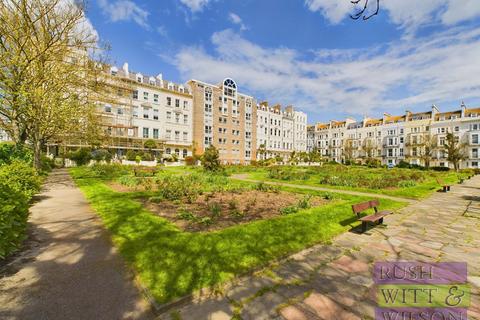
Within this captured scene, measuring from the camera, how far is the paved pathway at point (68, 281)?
10.5ft

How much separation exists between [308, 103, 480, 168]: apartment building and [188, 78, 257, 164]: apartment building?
3730 cm

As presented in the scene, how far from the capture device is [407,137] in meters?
69.0

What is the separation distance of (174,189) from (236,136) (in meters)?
51.2

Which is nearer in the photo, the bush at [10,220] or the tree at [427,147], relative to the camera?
the bush at [10,220]

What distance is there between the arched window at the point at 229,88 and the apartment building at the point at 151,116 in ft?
33.1

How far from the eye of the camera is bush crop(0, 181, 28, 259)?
14.0ft

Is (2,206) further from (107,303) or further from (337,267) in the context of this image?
(337,267)

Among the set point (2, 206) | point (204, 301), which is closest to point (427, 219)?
point (204, 301)

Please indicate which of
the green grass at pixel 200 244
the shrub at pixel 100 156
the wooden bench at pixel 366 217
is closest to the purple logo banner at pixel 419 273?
the green grass at pixel 200 244

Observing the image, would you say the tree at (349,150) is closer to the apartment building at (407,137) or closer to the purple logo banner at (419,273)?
the apartment building at (407,137)

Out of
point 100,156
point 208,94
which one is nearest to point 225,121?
point 208,94

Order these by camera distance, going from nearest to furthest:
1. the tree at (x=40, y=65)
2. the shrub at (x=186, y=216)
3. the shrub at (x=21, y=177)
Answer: the shrub at (x=186, y=216)
the shrub at (x=21, y=177)
the tree at (x=40, y=65)

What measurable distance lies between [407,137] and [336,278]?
8227 centimetres

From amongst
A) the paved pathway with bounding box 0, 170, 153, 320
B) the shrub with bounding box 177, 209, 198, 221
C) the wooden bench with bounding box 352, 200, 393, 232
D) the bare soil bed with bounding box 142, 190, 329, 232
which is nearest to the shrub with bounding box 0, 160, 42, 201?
the paved pathway with bounding box 0, 170, 153, 320
